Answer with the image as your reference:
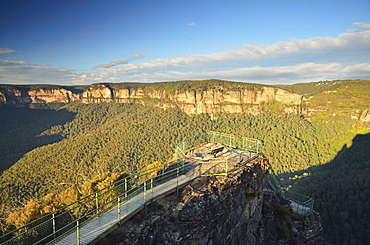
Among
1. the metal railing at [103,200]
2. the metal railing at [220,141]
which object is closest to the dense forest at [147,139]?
the metal railing at [220,141]

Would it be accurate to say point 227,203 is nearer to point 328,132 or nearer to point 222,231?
point 222,231

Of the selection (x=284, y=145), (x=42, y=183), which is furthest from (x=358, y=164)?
(x=42, y=183)

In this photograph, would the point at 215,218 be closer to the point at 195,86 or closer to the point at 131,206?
the point at 131,206

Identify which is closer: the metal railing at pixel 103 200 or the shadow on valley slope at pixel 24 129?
the metal railing at pixel 103 200

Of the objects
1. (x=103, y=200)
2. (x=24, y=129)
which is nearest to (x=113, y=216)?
(x=103, y=200)

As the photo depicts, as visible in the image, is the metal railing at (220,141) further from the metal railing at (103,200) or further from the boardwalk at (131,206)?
the boardwalk at (131,206)

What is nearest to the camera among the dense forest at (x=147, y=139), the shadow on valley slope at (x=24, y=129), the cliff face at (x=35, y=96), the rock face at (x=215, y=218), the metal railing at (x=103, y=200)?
the metal railing at (x=103, y=200)

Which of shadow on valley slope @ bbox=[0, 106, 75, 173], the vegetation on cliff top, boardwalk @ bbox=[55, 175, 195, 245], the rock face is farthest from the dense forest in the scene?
boardwalk @ bbox=[55, 175, 195, 245]
